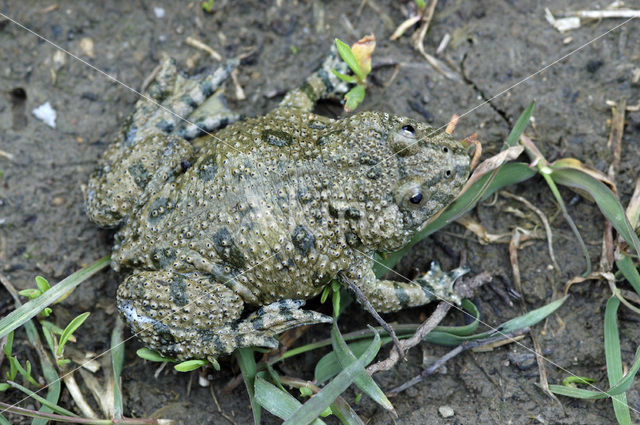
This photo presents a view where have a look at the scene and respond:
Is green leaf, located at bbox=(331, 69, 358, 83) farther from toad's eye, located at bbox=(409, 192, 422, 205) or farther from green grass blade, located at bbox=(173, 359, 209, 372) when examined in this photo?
green grass blade, located at bbox=(173, 359, 209, 372)

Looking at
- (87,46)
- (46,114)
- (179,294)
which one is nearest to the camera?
(179,294)

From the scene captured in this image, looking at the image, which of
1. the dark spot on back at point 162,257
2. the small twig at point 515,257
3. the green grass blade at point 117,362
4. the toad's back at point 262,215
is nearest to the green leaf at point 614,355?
the small twig at point 515,257

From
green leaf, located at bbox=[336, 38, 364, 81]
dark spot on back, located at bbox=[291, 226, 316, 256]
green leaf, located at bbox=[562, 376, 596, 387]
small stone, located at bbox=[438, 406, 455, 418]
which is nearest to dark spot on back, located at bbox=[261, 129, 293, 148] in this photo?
dark spot on back, located at bbox=[291, 226, 316, 256]

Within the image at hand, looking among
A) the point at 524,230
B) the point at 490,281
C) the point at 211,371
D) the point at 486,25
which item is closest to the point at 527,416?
the point at 490,281

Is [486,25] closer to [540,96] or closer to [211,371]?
[540,96]

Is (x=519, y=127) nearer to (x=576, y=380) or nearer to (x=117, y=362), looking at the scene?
(x=576, y=380)

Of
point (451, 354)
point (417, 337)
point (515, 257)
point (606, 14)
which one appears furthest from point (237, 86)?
point (606, 14)

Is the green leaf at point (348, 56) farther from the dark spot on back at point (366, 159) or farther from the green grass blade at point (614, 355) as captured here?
the green grass blade at point (614, 355)
